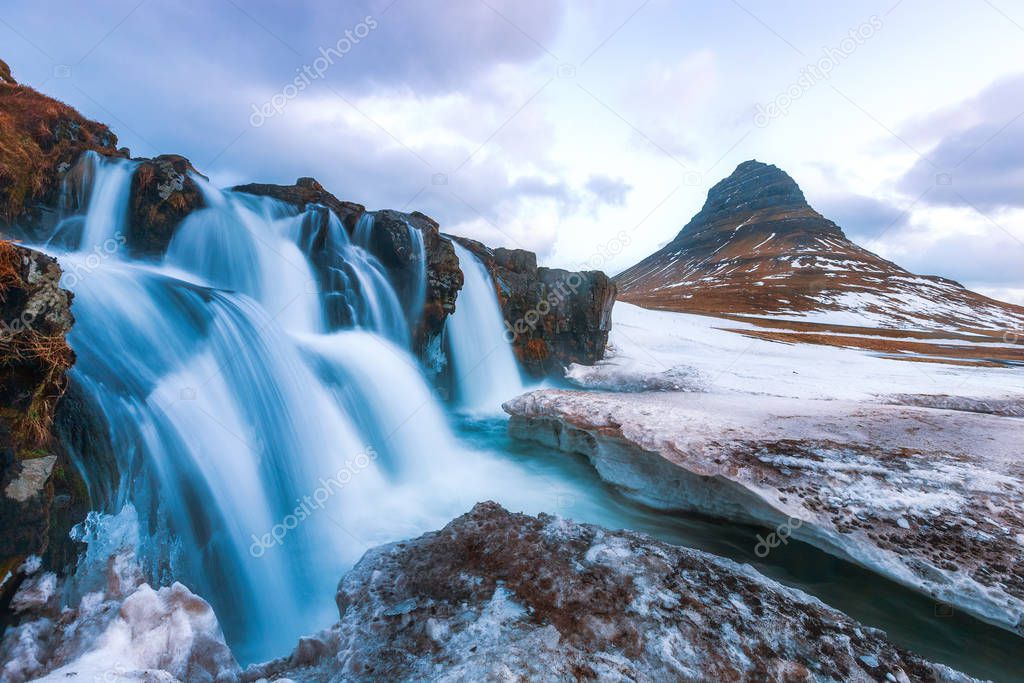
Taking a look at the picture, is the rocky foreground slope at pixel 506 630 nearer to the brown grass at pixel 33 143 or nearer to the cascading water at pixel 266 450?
the cascading water at pixel 266 450

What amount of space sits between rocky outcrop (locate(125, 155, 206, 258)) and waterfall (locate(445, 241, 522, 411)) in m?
10.4

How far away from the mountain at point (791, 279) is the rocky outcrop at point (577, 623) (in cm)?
7250

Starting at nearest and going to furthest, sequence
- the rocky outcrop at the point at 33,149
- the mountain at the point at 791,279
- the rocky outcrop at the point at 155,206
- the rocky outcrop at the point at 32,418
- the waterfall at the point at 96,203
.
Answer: the rocky outcrop at the point at 32,418
the rocky outcrop at the point at 33,149
the waterfall at the point at 96,203
the rocky outcrop at the point at 155,206
the mountain at the point at 791,279

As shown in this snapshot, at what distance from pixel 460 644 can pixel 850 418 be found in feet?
38.5

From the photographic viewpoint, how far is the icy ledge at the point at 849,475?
16.0 feet

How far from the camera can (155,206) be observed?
1352 cm

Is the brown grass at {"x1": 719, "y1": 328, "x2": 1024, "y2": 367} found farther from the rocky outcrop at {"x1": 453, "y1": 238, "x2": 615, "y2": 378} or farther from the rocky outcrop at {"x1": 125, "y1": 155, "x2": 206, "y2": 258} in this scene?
the rocky outcrop at {"x1": 125, "y1": 155, "x2": 206, "y2": 258}

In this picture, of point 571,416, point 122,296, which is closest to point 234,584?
point 122,296

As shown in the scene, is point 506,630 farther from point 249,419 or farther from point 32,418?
point 249,419

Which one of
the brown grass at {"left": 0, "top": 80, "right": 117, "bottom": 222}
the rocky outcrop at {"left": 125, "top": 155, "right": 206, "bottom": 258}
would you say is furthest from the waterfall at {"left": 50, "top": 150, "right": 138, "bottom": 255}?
the brown grass at {"left": 0, "top": 80, "right": 117, "bottom": 222}

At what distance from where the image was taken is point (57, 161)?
13.1 meters

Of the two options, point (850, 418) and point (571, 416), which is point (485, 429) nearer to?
point (571, 416)

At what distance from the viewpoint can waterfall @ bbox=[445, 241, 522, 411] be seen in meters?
18.4

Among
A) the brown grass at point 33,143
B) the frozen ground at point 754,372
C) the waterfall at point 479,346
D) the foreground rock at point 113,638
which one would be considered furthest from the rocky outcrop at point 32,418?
the frozen ground at point 754,372
